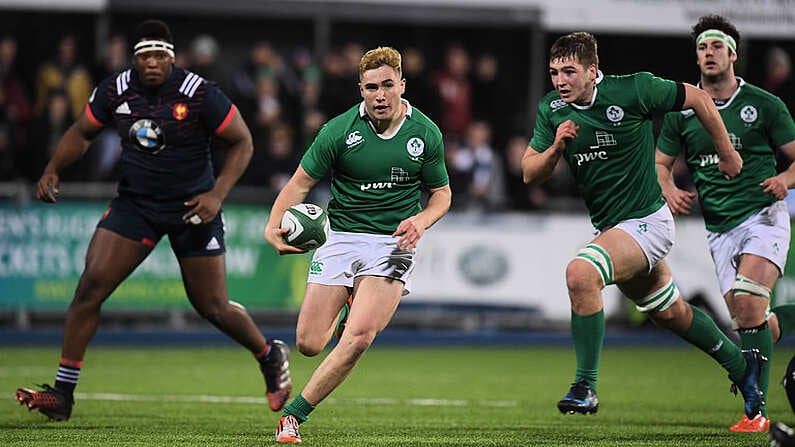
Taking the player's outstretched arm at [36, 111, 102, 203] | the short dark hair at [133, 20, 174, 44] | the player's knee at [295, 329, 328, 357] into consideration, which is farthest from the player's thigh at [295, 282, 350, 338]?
the player's outstretched arm at [36, 111, 102, 203]

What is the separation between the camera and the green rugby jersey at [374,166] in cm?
803

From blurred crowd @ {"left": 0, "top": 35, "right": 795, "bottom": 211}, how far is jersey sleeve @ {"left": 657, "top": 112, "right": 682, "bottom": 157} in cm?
755

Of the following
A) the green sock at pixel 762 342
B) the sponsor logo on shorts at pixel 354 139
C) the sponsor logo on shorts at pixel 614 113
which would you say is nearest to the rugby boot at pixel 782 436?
the sponsor logo on shorts at pixel 614 113

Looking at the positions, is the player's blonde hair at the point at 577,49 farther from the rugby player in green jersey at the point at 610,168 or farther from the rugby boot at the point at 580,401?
the rugby boot at the point at 580,401

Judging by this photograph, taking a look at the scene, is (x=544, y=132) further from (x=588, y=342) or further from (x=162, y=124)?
(x=162, y=124)

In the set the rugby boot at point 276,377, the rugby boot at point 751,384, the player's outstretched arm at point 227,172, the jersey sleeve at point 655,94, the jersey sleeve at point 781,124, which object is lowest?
the rugby boot at point 276,377

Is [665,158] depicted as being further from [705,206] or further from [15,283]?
[15,283]

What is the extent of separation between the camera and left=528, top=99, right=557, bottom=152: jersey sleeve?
8703 mm

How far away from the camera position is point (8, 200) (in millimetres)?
15852

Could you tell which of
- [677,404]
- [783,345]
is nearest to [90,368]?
[677,404]

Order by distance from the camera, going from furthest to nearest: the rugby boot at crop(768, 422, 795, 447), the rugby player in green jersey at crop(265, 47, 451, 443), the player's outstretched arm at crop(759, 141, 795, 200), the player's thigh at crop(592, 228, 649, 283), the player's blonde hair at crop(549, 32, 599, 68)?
the player's outstretched arm at crop(759, 141, 795, 200), the player's thigh at crop(592, 228, 649, 283), the player's blonde hair at crop(549, 32, 599, 68), the rugby player in green jersey at crop(265, 47, 451, 443), the rugby boot at crop(768, 422, 795, 447)

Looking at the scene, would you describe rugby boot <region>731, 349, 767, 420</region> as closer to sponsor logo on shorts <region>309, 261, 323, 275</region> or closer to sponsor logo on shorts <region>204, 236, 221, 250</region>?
sponsor logo on shorts <region>309, 261, 323, 275</region>

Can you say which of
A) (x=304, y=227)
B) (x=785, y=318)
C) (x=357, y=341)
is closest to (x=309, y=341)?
(x=357, y=341)

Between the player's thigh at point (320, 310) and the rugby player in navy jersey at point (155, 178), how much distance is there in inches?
61.4
